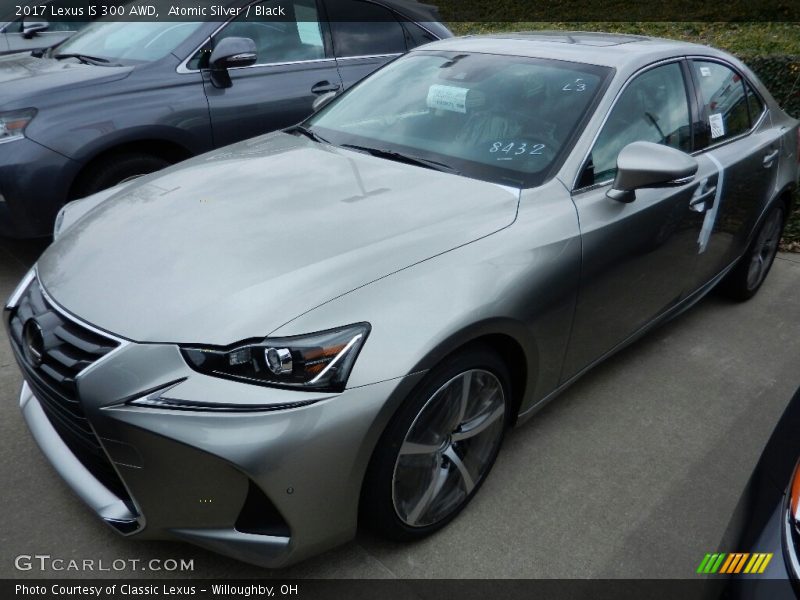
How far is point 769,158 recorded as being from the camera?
3.76m

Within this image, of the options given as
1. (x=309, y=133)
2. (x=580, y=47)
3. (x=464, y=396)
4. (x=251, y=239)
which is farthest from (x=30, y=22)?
(x=464, y=396)

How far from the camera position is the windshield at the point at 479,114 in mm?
2703

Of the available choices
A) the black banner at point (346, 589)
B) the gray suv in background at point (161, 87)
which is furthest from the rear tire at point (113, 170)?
the black banner at point (346, 589)

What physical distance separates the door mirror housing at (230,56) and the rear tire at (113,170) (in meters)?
0.69

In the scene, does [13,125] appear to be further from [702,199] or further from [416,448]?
[702,199]

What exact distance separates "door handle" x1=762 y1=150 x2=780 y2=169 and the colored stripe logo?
9.09 ft

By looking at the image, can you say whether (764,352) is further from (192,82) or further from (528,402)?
(192,82)

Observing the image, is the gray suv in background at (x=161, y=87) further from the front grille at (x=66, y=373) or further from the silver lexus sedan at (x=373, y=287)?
the front grille at (x=66, y=373)

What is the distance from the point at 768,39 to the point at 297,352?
8.53 metres

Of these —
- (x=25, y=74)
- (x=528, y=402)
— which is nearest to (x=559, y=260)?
(x=528, y=402)

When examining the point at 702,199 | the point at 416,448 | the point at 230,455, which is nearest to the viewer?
the point at 230,455

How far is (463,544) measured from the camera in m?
2.35

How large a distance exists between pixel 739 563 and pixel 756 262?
320cm
